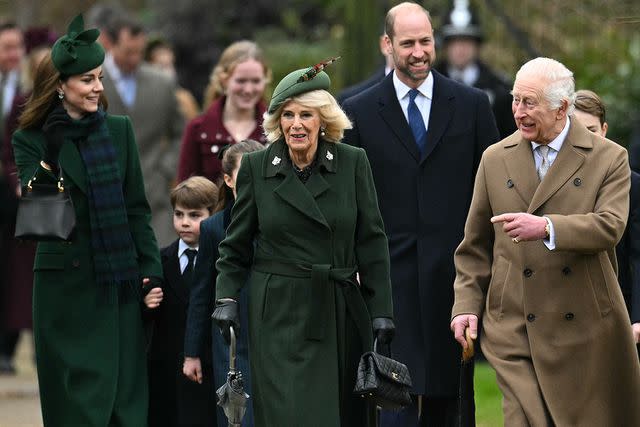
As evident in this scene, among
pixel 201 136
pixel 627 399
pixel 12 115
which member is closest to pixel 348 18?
pixel 12 115

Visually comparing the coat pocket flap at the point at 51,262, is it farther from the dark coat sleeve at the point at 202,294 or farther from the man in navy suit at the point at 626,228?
the man in navy suit at the point at 626,228

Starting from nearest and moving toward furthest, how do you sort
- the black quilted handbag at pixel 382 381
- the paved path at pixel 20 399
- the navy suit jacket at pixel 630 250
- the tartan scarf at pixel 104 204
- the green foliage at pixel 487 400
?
1. the black quilted handbag at pixel 382 381
2. the tartan scarf at pixel 104 204
3. the navy suit jacket at pixel 630 250
4. the green foliage at pixel 487 400
5. the paved path at pixel 20 399

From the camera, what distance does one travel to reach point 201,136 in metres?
11.1

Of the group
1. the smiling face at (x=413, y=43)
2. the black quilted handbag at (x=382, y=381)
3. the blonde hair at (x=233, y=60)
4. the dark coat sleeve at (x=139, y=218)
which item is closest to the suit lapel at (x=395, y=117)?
the smiling face at (x=413, y=43)

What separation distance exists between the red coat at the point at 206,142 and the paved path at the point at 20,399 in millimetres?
2098

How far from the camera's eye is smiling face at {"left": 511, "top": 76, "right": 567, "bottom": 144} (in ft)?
26.3

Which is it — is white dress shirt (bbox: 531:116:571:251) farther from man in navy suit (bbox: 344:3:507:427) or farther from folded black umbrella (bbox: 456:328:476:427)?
man in navy suit (bbox: 344:3:507:427)

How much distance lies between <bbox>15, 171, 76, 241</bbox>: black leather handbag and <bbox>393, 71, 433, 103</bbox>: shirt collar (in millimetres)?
1828

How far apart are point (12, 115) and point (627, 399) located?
7185 millimetres

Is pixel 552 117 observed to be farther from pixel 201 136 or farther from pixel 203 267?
pixel 201 136

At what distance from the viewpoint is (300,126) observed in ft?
27.0

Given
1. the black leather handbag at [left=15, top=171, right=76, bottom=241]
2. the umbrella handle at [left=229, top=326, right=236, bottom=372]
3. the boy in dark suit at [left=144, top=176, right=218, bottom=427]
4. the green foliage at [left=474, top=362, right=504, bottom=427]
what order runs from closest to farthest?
the umbrella handle at [left=229, top=326, right=236, bottom=372] < the black leather handbag at [left=15, top=171, right=76, bottom=241] < the boy in dark suit at [left=144, top=176, right=218, bottom=427] < the green foliage at [left=474, top=362, right=504, bottom=427]

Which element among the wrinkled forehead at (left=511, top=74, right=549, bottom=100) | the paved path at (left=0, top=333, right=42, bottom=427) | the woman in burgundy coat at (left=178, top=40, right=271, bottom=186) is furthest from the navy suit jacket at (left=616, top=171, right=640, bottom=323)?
the paved path at (left=0, top=333, right=42, bottom=427)

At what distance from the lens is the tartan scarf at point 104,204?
29.7 feet
